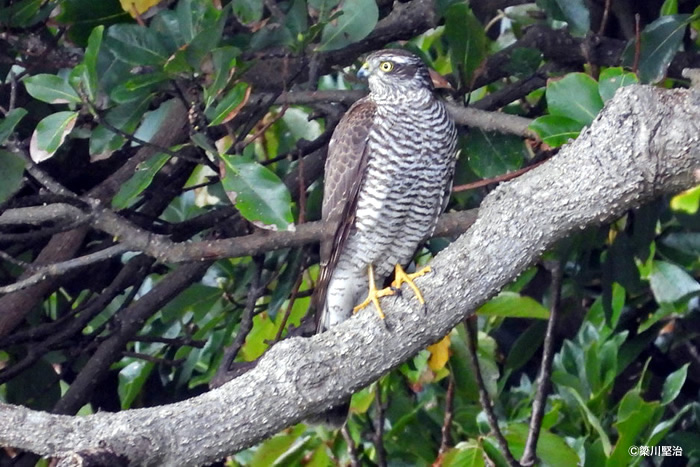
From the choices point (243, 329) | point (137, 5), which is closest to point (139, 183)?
point (137, 5)

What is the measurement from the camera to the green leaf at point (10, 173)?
2.62m

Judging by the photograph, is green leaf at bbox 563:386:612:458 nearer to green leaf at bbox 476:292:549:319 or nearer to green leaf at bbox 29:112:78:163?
green leaf at bbox 476:292:549:319

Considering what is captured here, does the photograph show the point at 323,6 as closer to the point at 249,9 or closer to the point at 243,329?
the point at 249,9

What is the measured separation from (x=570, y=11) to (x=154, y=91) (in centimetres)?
137

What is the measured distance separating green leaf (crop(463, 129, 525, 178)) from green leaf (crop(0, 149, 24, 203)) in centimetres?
148

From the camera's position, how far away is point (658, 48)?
10.1 feet

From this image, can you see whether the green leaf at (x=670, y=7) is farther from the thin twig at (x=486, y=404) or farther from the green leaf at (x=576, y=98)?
the thin twig at (x=486, y=404)

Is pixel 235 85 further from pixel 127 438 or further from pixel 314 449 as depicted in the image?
pixel 314 449

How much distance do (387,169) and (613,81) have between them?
3.21ft

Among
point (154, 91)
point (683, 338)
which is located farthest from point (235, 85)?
point (683, 338)

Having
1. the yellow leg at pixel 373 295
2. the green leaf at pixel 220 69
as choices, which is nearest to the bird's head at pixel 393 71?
the yellow leg at pixel 373 295

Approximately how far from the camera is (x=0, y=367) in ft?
11.9

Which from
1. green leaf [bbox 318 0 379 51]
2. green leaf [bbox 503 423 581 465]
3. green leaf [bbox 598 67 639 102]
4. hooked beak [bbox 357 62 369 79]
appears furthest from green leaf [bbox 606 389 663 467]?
green leaf [bbox 318 0 379 51]

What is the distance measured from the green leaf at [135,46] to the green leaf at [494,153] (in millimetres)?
1199
